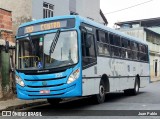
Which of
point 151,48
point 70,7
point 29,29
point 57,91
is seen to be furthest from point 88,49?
point 151,48

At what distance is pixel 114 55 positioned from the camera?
47.4 feet

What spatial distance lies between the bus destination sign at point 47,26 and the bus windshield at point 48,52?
30cm

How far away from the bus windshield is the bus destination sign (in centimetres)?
30

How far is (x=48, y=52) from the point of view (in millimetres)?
10812

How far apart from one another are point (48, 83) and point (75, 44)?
59.5 inches

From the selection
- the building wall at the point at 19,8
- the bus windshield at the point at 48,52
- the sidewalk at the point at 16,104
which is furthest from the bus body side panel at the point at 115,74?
the building wall at the point at 19,8

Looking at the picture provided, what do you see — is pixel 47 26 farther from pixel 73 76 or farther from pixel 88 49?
pixel 73 76

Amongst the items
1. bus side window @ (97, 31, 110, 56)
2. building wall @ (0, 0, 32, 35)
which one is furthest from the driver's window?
building wall @ (0, 0, 32, 35)

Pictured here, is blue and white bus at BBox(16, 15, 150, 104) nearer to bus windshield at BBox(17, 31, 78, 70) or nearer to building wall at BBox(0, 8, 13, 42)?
bus windshield at BBox(17, 31, 78, 70)

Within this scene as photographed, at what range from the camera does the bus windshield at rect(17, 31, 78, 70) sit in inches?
419

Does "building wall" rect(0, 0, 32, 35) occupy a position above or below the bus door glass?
above

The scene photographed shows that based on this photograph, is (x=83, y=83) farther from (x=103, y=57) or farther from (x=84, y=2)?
(x=84, y=2)

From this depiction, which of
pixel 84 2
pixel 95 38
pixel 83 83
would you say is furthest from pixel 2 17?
pixel 84 2

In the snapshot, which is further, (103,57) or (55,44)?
(103,57)
